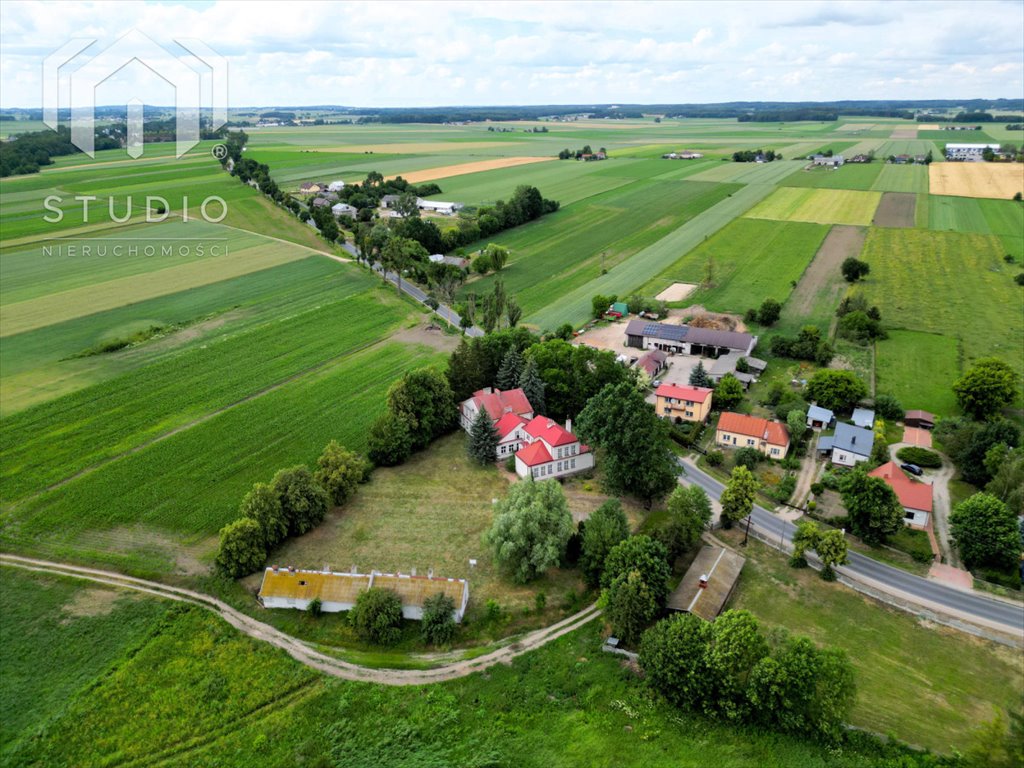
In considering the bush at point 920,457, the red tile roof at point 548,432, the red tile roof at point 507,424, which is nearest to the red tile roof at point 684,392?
the red tile roof at point 548,432

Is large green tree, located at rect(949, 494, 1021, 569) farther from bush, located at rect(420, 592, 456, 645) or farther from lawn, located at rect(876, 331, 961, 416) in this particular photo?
bush, located at rect(420, 592, 456, 645)

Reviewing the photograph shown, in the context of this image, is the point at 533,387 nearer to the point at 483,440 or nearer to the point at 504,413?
the point at 504,413

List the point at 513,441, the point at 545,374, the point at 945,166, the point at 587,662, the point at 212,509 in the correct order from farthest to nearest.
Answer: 1. the point at 945,166
2. the point at 545,374
3. the point at 513,441
4. the point at 212,509
5. the point at 587,662

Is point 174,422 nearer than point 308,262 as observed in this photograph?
Yes

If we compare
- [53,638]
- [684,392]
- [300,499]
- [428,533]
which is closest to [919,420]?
[684,392]

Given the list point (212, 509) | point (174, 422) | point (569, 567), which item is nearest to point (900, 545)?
point (569, 567)

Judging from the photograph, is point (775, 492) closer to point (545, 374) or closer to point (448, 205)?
point (545, 374)
